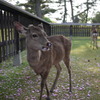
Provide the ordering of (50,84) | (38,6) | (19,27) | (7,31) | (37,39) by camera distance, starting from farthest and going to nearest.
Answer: (38,6)
(7,31)
(50,84)
(19,27)
(37,39)

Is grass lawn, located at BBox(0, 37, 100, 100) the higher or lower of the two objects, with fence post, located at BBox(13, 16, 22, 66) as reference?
lower

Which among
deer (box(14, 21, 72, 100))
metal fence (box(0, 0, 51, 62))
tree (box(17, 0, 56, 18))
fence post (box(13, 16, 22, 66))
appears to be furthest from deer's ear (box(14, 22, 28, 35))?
tree (box(17, 0, 56, 18))

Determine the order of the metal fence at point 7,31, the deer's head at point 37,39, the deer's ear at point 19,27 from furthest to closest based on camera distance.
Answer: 1. the metal fence at point 7,31
2. the deer's ear at point 19,27
3. the deer's head at point 37,39

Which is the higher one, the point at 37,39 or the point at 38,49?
the point at 37,39

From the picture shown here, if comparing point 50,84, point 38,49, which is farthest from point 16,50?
point 38,49

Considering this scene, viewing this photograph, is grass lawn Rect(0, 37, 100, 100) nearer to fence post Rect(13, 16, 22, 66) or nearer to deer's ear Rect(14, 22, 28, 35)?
fence post Rect(13, 16, 22, 66)

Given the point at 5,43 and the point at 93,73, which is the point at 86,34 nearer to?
the point at 93,73

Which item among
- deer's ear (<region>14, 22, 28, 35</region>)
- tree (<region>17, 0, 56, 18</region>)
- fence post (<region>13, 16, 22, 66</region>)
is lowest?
fence post (<region>13, 16, 22, 66</region>)

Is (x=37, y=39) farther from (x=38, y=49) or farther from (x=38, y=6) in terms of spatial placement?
(x=38, y=6)

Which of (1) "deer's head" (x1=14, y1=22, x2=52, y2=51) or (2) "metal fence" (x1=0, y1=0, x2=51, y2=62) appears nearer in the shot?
(1) "deer's head" (x1=14, y1=22, x2=52, y2=51)

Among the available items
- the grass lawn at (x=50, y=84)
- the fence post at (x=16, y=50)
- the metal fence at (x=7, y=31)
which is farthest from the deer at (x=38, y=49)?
the fence post at (x=16, y=50)

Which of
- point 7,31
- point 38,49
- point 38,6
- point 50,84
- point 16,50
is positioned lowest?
point 50,84

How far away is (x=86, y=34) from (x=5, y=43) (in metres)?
19.1

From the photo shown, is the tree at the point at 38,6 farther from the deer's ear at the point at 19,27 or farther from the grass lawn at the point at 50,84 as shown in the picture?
the deer's ear at the point at 19,27
